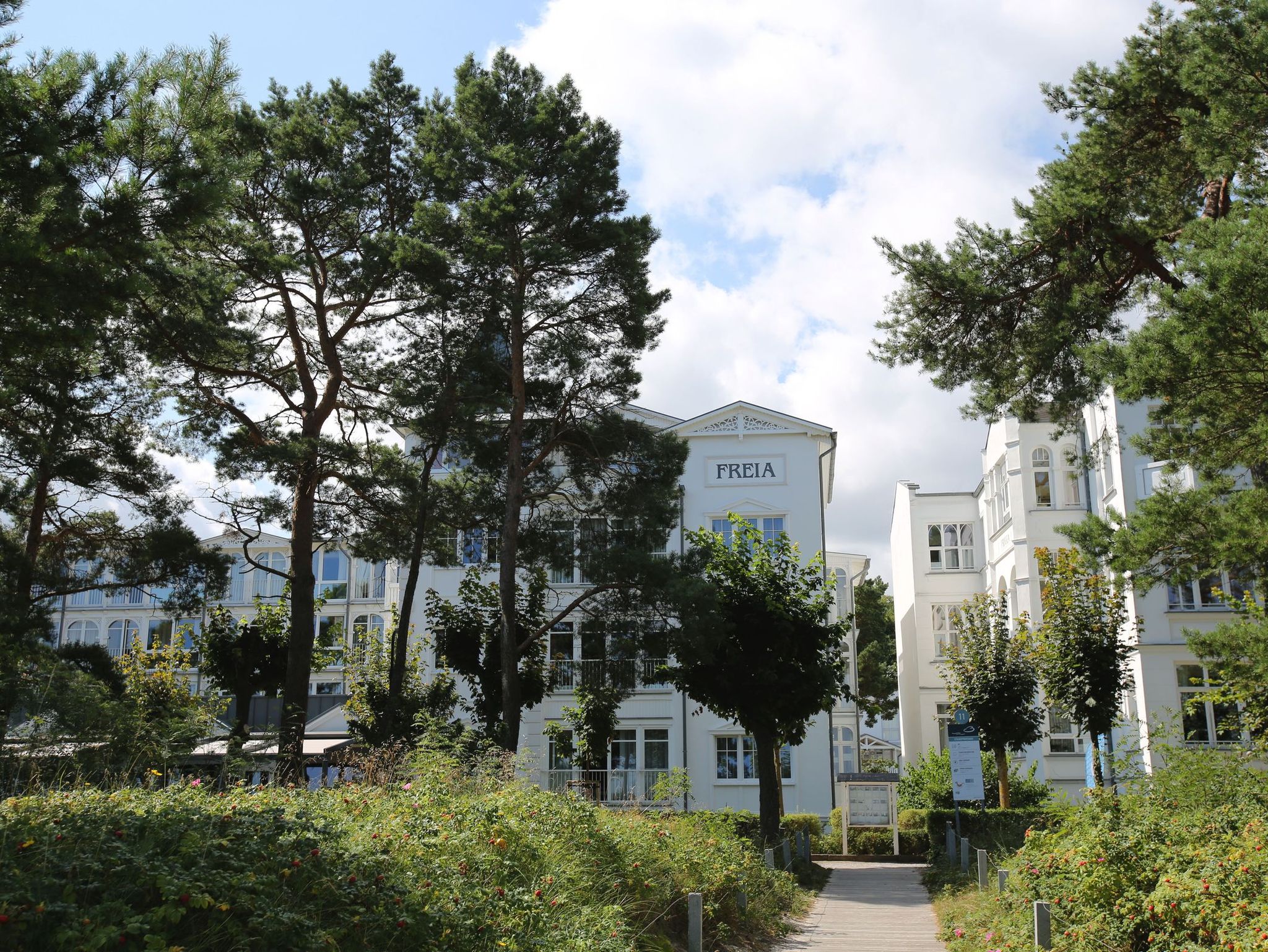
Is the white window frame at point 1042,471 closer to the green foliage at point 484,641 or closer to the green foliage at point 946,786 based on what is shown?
the green foliage at point 946,786

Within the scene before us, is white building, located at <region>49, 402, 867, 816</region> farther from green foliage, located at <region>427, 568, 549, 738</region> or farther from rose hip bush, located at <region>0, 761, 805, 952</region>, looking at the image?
rose hip bush, located at <region>0, 761, 805, 952</region>

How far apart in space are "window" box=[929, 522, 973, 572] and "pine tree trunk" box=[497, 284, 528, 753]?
21.5 metres

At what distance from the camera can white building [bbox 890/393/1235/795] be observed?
25.2 m

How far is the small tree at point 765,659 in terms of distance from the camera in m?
21.0

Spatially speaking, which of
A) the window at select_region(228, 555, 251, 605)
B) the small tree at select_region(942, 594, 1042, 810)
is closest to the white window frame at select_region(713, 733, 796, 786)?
the small tree at select_region(942, 594, 1042, 810)

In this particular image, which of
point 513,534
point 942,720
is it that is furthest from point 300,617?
point 942,720

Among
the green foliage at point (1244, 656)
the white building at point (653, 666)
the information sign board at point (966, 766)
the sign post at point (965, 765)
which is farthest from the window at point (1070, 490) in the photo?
the green foliage at point (1244, 656)

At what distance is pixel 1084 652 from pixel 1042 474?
33.0ft

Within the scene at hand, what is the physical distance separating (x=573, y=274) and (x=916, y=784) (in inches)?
727

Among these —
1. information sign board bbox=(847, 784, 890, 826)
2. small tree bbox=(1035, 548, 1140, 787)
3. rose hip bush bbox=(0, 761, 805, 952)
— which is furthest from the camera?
information sign board bbox=(847, 784, 890, 826)

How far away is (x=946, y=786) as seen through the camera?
28688mm

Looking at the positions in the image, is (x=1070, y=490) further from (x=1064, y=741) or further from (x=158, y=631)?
(x=158, y=631)

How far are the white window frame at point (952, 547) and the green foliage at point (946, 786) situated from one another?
839 centimetres

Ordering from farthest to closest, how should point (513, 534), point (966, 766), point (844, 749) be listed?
point (844, 749) → point (966, 766) → point (513, 534)
